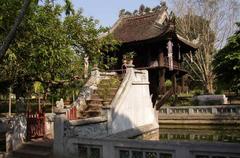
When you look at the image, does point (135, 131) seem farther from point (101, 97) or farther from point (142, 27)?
point (142, 27)

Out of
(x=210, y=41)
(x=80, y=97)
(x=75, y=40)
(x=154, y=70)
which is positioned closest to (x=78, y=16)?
(x=75, y=40)

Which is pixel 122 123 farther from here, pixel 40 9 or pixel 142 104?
pixel 40 9

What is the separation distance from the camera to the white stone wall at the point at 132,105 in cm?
1350

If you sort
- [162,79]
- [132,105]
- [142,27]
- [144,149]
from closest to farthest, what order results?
[144,149]
[132,105]
[162,79]
[142,27]

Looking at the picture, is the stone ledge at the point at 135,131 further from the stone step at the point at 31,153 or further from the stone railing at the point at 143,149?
the stone railing at the point at 143,149

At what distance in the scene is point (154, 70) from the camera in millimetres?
19188

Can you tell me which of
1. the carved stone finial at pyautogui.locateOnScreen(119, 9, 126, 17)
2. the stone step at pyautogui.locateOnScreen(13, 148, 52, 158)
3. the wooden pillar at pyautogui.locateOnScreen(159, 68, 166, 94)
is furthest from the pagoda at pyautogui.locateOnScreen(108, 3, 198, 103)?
the stone step at pyautogui.locateOnScreen(13, 148, 52, 158)

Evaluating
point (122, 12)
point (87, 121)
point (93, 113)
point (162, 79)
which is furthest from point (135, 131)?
point (122, 12)

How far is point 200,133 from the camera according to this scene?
2144cm

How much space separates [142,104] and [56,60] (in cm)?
761

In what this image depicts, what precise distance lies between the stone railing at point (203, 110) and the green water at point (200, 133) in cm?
102

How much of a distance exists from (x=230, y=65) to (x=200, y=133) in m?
4.52

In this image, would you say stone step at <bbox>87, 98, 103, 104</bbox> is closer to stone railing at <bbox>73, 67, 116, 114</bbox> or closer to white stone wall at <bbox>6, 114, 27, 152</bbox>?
stone railing at <bbox>73, 67, 116, 114</bbox>

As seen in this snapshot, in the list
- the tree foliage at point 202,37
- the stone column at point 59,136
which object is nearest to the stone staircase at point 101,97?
the stone column at point 59,136
